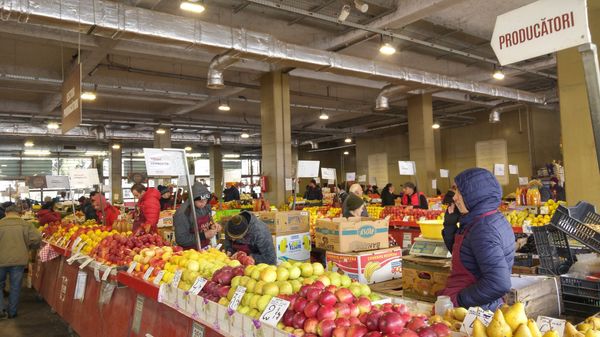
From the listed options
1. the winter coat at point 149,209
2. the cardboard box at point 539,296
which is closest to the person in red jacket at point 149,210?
the winter coat at point 149,209

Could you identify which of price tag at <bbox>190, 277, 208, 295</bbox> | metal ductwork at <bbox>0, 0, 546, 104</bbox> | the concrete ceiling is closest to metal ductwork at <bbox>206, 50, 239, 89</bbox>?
the concrete ceiling

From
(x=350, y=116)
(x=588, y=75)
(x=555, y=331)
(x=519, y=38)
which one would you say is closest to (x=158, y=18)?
(x=519, y=38)

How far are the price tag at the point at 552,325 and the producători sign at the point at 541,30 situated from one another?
4.01 feet

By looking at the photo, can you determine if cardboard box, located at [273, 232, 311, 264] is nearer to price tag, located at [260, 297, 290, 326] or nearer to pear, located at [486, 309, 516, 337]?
price tag, located at [260, 297, 290, 326]

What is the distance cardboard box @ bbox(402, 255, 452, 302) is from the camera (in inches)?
151

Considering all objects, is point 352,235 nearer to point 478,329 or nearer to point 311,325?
point 311,325

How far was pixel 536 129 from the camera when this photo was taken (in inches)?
791

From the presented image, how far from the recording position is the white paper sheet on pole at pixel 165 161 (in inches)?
179

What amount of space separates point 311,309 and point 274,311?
9.1 inches

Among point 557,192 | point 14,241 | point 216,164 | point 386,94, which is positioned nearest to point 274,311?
point 14,241

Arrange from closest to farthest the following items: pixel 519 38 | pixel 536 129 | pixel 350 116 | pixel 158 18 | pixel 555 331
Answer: pixel 555 331
pixel 519 38
pixel 158 18
pixel 536 129
pixel 350 116

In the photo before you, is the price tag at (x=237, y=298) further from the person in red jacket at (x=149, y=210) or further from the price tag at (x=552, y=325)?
the person in red jacket at (x=149, y=210)

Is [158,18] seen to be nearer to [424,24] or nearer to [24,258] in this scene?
[24,258]

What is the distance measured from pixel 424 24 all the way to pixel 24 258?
919 centimetres
